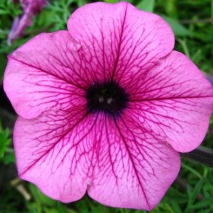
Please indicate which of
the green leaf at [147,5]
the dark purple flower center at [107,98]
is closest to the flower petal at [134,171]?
the dark purple flower center at [107,98]

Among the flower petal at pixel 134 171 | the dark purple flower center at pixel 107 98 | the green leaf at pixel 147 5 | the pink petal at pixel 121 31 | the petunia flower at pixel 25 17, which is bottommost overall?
the flower petal at pixel 134 171

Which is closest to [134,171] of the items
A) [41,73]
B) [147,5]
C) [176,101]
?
[176,101]

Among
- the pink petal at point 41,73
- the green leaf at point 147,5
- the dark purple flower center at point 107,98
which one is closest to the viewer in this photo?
the pink petal at point 41,73

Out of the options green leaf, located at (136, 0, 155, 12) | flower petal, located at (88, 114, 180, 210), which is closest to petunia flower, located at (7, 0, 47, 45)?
green leaf, located at (136, 0, 155, 12)

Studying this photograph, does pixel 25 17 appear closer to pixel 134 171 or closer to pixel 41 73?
pixel 41 73

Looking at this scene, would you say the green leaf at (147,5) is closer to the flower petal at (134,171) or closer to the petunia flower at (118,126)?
the petunia flower at (118,126)

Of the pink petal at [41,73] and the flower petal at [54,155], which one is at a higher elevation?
the pink petal at [41,73]

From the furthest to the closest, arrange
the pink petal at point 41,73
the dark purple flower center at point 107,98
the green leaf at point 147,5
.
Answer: the green leaf at point 147,5
the dark purple flower center at point 107,98
the pink petal at point 41,73

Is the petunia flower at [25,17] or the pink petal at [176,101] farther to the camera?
the petunia flower at [25,17]
